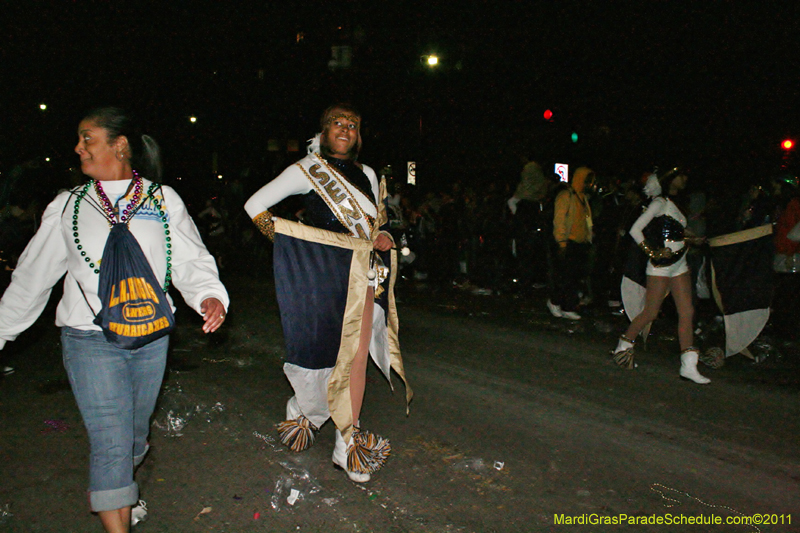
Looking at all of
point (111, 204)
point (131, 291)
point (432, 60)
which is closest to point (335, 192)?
point (111, 204)

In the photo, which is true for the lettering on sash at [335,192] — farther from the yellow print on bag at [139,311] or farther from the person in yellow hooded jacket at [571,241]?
the person in yellow hooded jacket at [571,241]

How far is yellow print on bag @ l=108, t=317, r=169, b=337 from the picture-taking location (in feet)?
7.85

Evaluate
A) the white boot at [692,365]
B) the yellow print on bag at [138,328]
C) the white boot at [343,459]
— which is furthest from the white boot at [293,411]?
the white boot at [692,365]

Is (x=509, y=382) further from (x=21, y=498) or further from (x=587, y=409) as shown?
(x=21, y=498)

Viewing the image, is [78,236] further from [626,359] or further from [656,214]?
[626,359]

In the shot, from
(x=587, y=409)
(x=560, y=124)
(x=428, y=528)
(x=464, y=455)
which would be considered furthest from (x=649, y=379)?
(x=560, y=124)

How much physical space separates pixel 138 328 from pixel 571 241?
7447 millimetres

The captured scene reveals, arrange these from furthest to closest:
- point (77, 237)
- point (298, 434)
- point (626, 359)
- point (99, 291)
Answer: point (626, 359)
point (298, 434)
point (77, 237)
point (99, 291)

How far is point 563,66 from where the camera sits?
69.6 ft

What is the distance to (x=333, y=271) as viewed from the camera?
3.61 meters

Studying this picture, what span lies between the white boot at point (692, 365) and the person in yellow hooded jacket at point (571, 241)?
306cm

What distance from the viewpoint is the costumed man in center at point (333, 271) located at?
11.8ft

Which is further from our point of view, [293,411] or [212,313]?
[293,411]

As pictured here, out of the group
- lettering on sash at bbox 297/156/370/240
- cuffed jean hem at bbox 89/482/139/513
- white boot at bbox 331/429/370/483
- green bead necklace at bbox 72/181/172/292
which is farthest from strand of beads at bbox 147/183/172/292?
white boot at bbox 331/429/370/483
